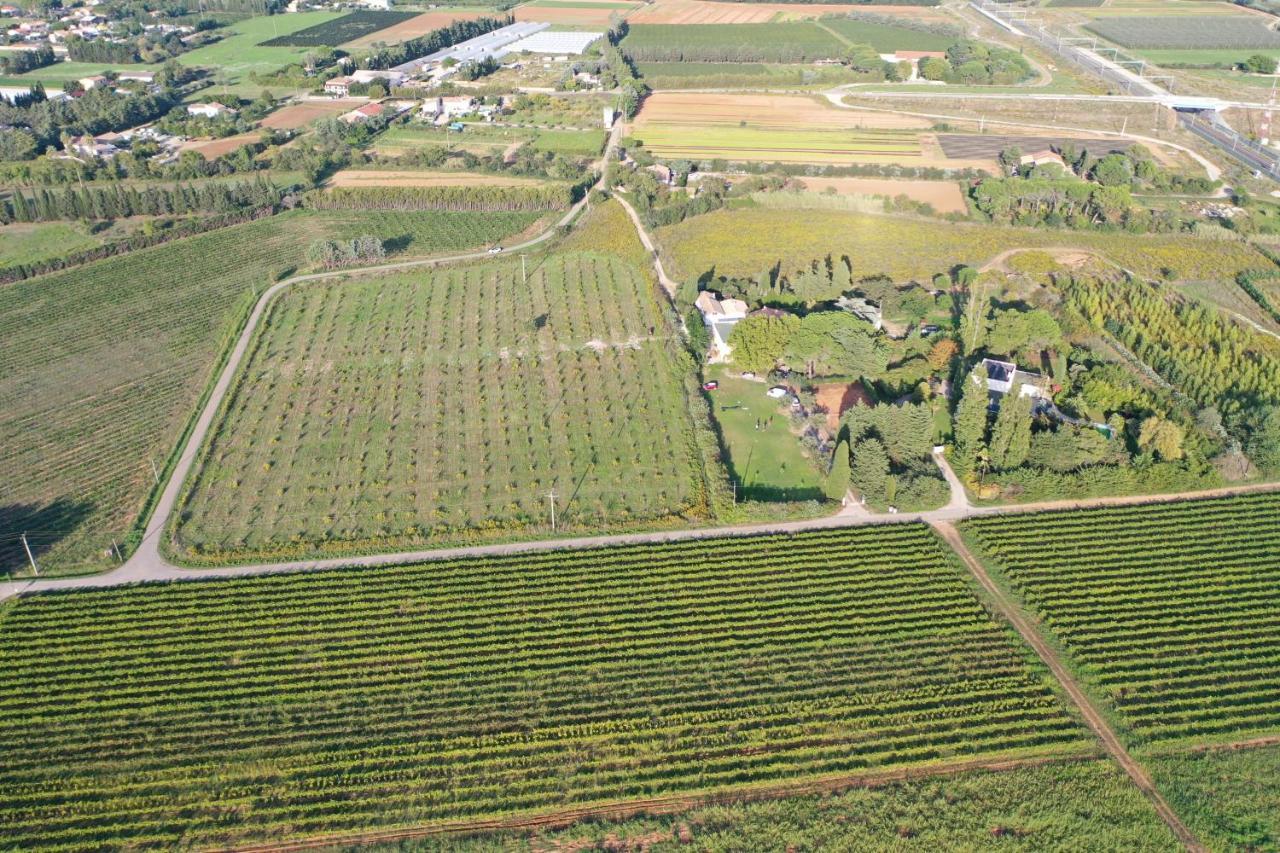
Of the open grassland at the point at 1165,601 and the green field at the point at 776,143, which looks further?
the green field at the point at 776,143

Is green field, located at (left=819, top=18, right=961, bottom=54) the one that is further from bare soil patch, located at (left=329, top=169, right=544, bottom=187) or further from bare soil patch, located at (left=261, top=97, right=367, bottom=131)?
bare soil patch, located at (left=261, top=97, right=367, bottom=131)

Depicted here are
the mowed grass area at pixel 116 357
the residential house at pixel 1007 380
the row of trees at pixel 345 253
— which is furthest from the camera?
the row of trees at pixel 345 253

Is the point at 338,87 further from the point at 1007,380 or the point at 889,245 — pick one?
the point at 1007,380

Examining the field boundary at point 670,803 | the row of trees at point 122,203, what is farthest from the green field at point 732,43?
the field boundary at point 670,803


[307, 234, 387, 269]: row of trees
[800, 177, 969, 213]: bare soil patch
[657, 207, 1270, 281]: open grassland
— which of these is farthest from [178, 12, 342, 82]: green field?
[657, 207, 1270, 281]: open grassland

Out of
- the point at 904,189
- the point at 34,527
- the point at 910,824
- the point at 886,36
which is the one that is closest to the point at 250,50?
the point at 886,36

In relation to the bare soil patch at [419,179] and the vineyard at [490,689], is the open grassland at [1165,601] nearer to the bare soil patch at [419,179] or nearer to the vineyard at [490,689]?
the vineyard at [490,689]

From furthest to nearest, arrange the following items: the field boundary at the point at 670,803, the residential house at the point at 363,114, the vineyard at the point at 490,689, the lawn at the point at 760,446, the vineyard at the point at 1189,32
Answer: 1. the vineyard at the point at 1189,32
2. the residential house at the point at 363,114
3. the lawn at the point at 760,446
4. the vineyard at the point at 490,689
5. the field boundary at the point at 670,803
